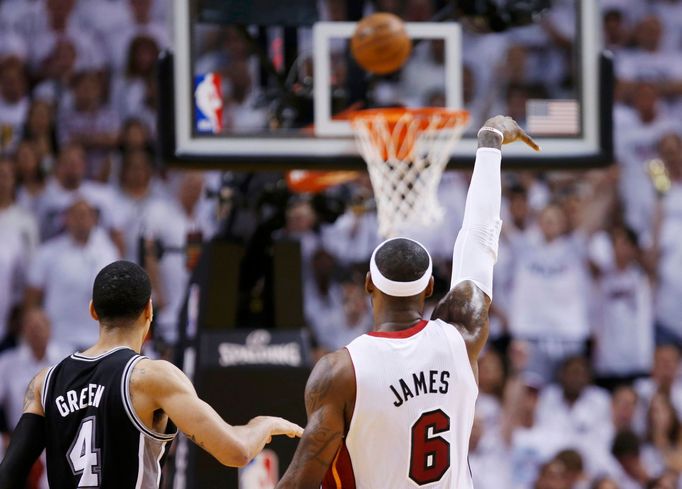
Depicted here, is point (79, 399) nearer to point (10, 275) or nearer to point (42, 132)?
point (10, 275)

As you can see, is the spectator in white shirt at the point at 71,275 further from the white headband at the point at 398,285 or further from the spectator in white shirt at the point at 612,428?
the white headband at the point at 398,285

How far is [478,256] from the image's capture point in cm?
427

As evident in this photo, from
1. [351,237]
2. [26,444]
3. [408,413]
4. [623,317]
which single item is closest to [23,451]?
[26,444]

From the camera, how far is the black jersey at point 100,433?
12.6ft

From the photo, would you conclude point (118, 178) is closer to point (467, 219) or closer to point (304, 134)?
point (304, 134)

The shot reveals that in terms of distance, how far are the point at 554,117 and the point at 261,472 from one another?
9.53 feet

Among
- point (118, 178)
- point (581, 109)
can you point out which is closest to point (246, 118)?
point (581, 109)

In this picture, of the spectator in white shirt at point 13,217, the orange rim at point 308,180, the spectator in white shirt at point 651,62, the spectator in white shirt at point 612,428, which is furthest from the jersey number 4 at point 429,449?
the spectator in white shirt at point 651,62

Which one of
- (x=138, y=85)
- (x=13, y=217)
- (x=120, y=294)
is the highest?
(x=138, y=85)

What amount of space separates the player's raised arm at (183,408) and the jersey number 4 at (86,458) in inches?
7.0

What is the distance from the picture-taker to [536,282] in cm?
1067

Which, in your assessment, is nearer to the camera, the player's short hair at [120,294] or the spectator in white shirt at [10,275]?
the player's short hair at [120,294]

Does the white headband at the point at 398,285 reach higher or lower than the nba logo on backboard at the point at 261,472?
higher

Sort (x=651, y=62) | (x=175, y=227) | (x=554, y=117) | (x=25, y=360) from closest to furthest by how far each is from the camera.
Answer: (x=554, y=117) → (x=25, y=360) → (x=175, y=227) → (x=651, y=62)
